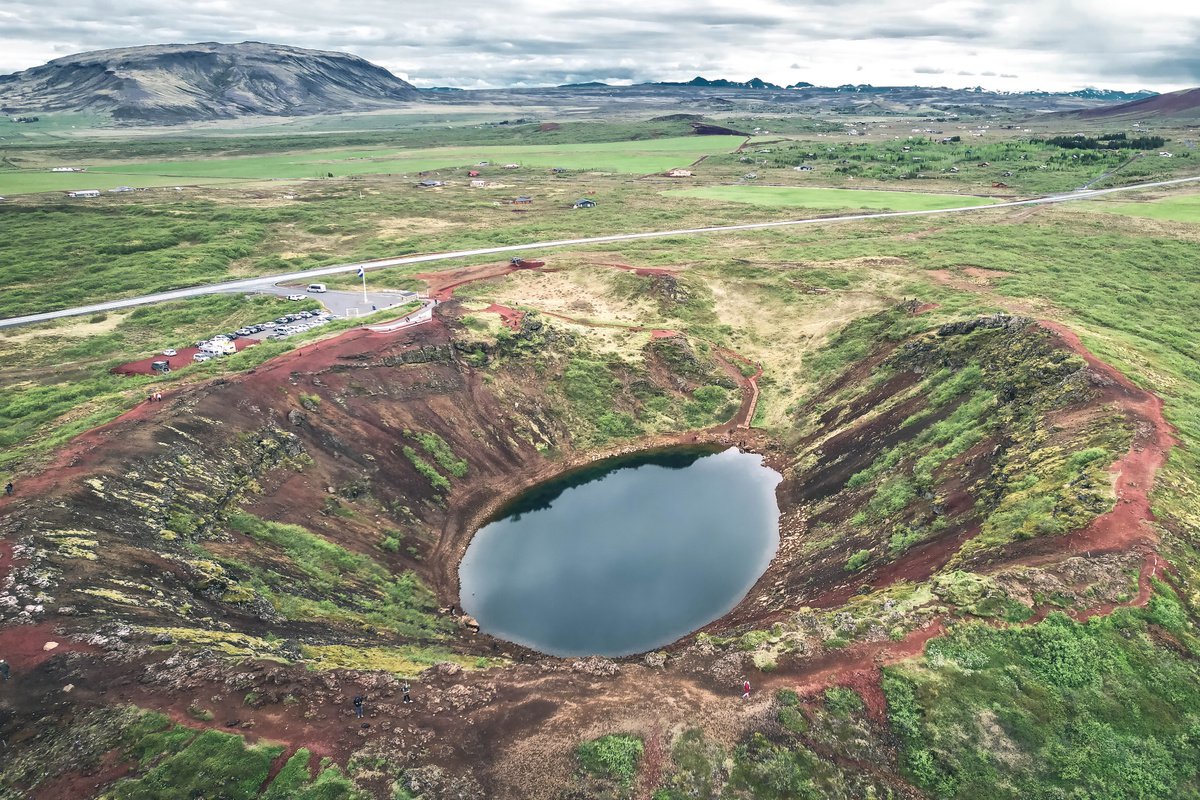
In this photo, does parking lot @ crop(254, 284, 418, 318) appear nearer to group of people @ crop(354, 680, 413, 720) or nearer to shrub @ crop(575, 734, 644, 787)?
group of people @ crop(354, 680, 413, 720)

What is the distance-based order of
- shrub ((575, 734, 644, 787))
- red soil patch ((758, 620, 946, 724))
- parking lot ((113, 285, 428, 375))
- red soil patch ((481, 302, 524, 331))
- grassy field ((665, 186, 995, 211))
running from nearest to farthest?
shrub ((575, 734, 644, 787)), red soil patch ((758, 620, 946, 724)), parking lot ((113, 285, 428, 375)), red soil patch ((481, 302, 524, 331)), grassy field ((665, 186, 995, 211))

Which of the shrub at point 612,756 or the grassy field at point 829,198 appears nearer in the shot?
the shrub at point 612,756

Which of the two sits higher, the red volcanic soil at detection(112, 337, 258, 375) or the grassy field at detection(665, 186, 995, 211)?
the grassy field at detection(665, 186, 995, 211)

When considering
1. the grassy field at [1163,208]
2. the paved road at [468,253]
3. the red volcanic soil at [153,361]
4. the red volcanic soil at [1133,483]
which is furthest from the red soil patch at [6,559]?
the grassy field at [1163,208]

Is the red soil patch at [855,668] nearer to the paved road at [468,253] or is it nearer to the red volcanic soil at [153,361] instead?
the red volcanic soil at [153,361]

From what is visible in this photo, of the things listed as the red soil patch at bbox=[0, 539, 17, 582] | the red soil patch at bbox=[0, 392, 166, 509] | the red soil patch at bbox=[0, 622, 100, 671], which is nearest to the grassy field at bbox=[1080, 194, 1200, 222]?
the red soil patch at bbox=[0, 392, 166, 509]

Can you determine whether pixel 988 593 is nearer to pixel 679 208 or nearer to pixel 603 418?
pixel 603 418

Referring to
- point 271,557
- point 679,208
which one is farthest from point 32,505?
point 679,208
